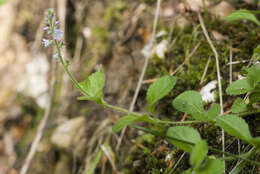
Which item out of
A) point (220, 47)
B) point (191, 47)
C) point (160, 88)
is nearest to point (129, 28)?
point (191, 47)

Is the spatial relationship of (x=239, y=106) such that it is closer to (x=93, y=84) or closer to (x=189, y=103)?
(x=189, y=103)

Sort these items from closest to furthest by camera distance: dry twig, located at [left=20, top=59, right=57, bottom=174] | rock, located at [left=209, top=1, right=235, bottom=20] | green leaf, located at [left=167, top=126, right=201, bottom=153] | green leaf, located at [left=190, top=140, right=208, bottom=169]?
1. green leaf, located at [left=190, top=140, right=208, bottom=169]
2. green leaf, located at [left=167, top=126, right=201, bottom=153]
3. rock, located at [left=209, top=1, right=235, bottom=20]
4. dry twig, located at [left=20, top=59, right=57, bottom=174]

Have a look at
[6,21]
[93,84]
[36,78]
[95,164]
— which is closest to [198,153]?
[93,84]

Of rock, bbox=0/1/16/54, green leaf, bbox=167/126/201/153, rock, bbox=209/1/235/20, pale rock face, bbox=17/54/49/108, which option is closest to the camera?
green leaf, bbox=167/126/201/153

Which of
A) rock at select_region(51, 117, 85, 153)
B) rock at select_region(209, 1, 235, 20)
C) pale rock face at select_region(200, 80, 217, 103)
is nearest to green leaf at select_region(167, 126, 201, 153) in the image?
pale rock face at select_region(200, 80, 217, 103)

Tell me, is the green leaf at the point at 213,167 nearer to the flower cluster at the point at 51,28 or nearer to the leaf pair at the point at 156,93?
the leaf pair at the point at 156,93

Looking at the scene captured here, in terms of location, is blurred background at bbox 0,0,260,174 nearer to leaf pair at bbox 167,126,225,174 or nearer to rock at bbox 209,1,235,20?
rock at bbox 209,1,235,20
